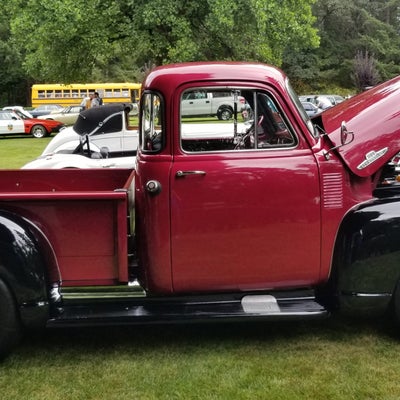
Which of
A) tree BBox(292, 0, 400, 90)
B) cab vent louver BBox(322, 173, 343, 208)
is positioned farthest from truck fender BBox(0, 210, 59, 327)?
tree BBox(292, 0, 400, 90)

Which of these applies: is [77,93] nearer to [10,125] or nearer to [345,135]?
[10,125]

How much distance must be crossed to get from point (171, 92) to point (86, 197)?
2.94 feet

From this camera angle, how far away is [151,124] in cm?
379

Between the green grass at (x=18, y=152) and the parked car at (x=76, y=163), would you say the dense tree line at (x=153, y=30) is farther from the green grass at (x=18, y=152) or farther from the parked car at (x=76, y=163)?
the parked car at (x=76, y=163)

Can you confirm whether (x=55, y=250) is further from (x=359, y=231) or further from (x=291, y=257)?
(x=359, y=231)

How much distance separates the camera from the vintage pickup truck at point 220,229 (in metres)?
3.48

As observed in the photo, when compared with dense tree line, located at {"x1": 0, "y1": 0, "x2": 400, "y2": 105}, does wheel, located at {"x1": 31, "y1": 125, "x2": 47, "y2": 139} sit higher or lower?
lower


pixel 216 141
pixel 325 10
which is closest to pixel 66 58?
pixel 216 141

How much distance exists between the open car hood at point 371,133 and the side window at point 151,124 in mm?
1212

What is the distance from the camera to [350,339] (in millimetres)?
3893

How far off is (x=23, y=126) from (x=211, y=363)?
71.2 feet

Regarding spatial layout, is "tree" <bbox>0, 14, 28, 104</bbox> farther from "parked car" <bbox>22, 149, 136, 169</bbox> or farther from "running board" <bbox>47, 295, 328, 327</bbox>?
"running board" <bbox>47, 295, 328, 327</bbox>

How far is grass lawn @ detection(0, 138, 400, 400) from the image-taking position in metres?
3.23

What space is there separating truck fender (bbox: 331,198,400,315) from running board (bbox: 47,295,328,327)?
10.0 inches
